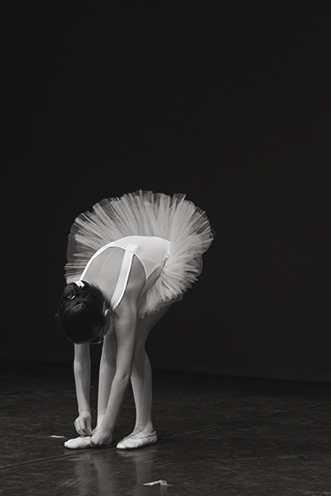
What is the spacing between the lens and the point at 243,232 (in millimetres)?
5043

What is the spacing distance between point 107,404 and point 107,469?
1.05ft

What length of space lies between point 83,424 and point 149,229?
0.72 meters

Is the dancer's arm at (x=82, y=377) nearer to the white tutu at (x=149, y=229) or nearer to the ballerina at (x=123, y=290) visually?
the ballerina at (x=123, y=290)

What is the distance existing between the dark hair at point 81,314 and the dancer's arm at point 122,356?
10 centimetres

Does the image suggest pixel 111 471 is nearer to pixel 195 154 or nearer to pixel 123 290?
pixel 123 290

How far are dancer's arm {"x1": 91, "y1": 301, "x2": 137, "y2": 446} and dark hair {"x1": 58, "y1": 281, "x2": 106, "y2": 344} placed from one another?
0.34ft

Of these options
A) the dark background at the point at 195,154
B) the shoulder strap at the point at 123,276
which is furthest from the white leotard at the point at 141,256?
the dark background at the point at 195,154

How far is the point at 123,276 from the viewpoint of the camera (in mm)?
3057

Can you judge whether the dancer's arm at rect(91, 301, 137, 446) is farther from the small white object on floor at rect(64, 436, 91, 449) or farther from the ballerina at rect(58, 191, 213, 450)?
the small white object on floor at rect(64, 436, 91, 449)

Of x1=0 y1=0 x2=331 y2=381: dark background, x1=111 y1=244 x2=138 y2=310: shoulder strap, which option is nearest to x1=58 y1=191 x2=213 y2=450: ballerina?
x1=111 y1=244 x2=138 y2=310: shoulder strap

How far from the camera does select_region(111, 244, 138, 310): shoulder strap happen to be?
3.00m

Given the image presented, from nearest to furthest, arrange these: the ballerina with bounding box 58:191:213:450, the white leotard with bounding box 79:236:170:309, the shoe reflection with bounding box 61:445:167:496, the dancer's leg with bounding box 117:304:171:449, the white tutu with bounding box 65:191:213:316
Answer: the shoe reflection with bounding box 61:445:167:496 < the ballerina with bounding box 58:191:213:450 < the white leotard with bounding box 79:236:170:309 < the dancer's leg with bounding box 117:304:171:449 < the white tutu with bounding box 65:191:213:316

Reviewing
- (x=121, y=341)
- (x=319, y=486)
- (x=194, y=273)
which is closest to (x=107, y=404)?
(x=121, y=341)

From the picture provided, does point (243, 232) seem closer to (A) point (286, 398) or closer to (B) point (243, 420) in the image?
(A) point (286, 398)
